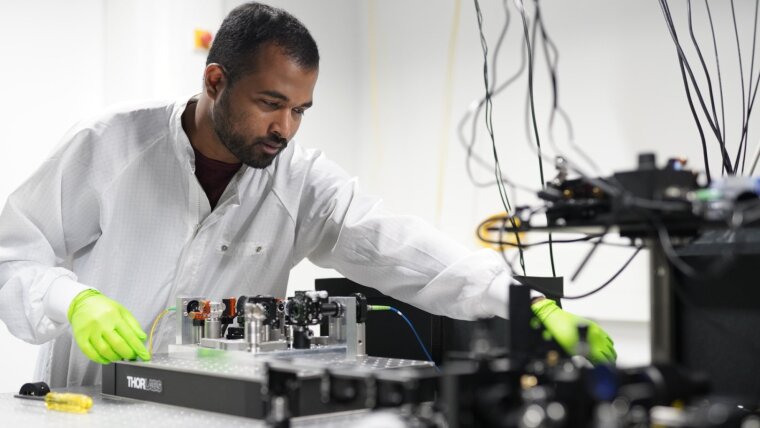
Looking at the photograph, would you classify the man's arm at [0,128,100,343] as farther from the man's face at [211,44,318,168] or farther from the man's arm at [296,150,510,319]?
the man's arm at [296,150,510,319]

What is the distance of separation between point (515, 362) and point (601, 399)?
0.41 feet

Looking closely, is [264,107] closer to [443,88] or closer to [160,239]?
[160,239]

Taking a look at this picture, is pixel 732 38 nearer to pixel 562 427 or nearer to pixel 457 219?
pixel 457 219

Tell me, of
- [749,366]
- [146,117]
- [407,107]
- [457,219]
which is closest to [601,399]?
[749,366]

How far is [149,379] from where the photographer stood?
1.38 m

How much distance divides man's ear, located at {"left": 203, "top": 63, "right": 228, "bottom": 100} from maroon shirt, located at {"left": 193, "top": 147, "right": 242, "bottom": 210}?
0.47 ft

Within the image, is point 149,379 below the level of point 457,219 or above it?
below

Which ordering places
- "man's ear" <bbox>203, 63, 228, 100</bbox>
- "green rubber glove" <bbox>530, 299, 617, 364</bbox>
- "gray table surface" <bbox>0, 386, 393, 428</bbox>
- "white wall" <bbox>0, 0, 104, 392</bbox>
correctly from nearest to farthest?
"gray table surface" <bbox>0, 386, 393, 428</bbox>, "green rubber glove" <bbox>530, 299, 617, 364</bbox>, "man's ear" <bbox>203, 63, 228, 100</bbox>, "white wall" <bbox>0, 0, 104, 392</bbox>

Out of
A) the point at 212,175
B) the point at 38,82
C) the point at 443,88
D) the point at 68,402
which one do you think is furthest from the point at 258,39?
the point at 443,88

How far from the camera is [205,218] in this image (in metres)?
1.78

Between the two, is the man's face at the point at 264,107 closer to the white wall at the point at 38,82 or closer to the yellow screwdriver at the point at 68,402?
the yellow screwdriver at the point at 68,402

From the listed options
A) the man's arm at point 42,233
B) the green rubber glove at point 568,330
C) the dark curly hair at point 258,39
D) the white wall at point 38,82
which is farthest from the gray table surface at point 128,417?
the white wall at point 38,82

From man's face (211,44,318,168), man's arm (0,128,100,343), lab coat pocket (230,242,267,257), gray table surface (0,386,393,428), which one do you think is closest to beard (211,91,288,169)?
man's face (211,44,318,168)

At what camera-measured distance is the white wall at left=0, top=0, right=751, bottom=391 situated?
2.84 meters
